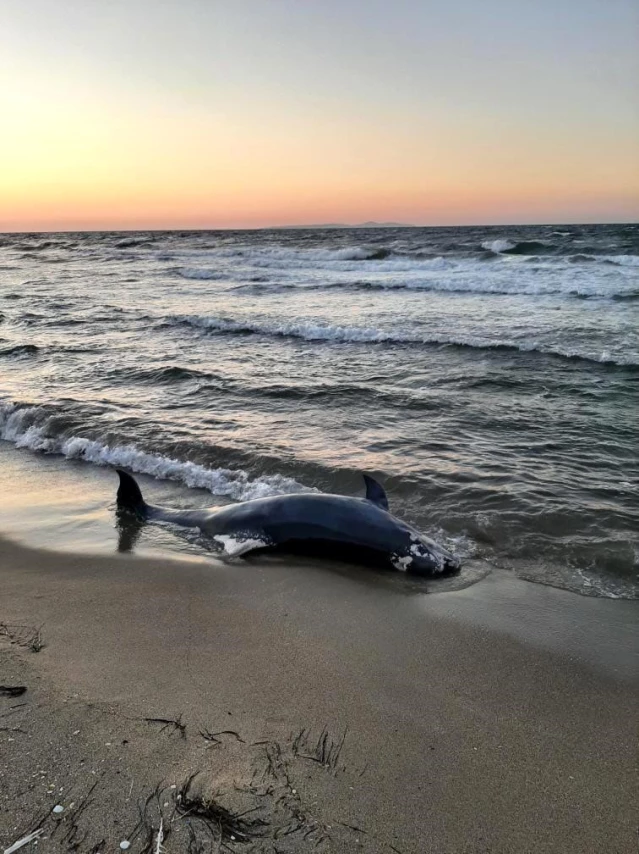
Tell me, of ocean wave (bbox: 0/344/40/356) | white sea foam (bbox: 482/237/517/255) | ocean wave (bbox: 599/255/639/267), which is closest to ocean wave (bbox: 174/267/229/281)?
ocean wave (bbox: 0/344/40/356)

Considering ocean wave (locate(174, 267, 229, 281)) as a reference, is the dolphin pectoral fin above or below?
below

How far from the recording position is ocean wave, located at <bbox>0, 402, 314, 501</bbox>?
6.66 meters

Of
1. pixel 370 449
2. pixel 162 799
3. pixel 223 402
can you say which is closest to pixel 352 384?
pixel 223 402

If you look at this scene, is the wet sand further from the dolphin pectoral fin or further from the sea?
the sea

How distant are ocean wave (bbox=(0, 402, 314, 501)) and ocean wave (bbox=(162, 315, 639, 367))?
7.87 m

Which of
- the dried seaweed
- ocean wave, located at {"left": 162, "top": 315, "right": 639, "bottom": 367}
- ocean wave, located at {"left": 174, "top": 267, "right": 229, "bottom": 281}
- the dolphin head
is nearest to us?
the dried seaweed

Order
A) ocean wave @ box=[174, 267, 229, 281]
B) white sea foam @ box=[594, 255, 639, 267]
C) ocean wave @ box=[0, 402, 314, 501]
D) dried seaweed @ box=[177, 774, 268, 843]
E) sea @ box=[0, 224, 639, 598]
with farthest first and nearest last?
ocean wave @ box=[174, 267, 229, 281]
white sea foam @ box=[594, 255, 639, 267]
ocean wave @ box=[0, 402, 314, 501]
sea @ box=[0, 224, 639, 598]
dried seaweed @ box=[177, 774, 268, 843]

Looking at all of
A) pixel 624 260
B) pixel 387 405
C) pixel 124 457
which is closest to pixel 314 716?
pixel 124 457

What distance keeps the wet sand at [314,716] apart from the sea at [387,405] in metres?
1.15

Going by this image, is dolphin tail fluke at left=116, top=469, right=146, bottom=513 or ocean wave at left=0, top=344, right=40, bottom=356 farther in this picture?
ocean wave at left=0, top=344, right=40, bottom=356

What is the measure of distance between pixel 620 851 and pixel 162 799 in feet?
5.74

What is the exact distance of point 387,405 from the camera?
963 cm

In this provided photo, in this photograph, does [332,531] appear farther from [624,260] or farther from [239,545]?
[624,260]

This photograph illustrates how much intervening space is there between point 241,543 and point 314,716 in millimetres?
2370
